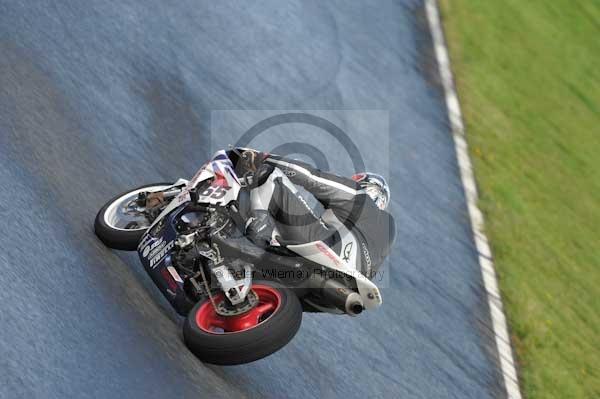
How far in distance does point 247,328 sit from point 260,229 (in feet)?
2.51

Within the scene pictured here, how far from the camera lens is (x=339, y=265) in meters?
5.94

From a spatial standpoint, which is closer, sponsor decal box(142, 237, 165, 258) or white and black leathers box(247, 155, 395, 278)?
white and black leathers box(247, 155, 395, 278)

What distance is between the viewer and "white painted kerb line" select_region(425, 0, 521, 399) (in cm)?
945

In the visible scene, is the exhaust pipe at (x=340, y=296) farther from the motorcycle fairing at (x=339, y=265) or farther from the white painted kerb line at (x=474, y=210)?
the white painted kerb line at (x=474, y=210)

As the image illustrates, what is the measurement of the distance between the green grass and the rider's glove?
14.4 ft

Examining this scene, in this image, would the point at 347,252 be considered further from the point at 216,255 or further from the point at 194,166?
the point at 194,166

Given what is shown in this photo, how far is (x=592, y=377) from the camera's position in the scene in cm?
966

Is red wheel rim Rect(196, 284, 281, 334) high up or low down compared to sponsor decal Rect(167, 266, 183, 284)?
up

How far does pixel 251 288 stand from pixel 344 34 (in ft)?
25.8

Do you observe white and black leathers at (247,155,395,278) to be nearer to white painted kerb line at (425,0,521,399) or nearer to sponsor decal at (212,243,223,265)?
sponsor decal at (212,243,223,265)

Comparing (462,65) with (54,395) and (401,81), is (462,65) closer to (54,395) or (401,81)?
(401,81)

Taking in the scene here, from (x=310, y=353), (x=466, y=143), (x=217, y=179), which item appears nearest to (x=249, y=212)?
(x=217, y=179)

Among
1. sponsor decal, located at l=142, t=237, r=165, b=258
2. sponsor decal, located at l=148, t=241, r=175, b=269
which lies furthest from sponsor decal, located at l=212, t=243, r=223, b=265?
sponsor decal, located at l=142, t=237, r=165, b=258

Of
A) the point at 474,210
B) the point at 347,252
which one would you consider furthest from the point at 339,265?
the point at 474,210
